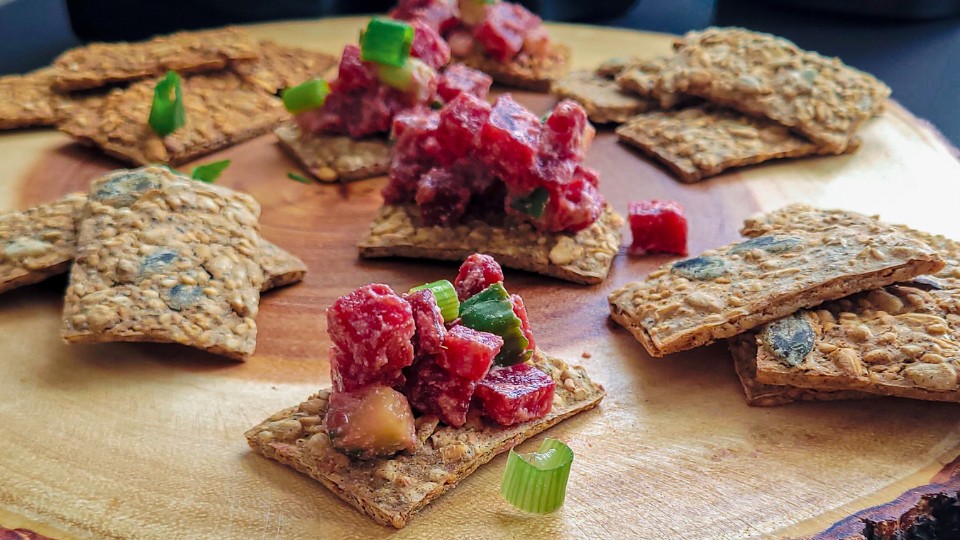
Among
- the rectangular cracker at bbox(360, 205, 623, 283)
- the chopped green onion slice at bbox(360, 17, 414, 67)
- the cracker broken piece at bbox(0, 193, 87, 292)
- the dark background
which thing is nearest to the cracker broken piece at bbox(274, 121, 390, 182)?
the chopped green onion slice at bbox(360, 17, 414, 67)

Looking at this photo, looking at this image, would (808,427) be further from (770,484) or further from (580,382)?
(580,382)

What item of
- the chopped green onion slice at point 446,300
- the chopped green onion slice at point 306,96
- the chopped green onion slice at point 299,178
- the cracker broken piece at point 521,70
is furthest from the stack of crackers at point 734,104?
the chopped green onion slice at point 446,300

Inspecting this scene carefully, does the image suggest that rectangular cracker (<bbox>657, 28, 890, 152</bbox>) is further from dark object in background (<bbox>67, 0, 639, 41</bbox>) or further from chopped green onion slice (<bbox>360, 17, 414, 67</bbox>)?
dark object in background (<bbox>67, 0, 639, 41</bbox>)

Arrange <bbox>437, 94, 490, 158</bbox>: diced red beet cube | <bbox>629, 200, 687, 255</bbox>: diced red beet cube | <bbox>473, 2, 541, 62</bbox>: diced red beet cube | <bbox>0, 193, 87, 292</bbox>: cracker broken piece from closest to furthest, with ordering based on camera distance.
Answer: <bbox>0, 193, 87, 292</bbox>: cracker broken piece, <bbox>437, 94, 490, 158</bbox>: diced red beet cube, <bbox>629, 200, 687, 255</bbox>: diced red beet cube, <bbox>473, 2, 541, 62</bbox>: diced red beet cube

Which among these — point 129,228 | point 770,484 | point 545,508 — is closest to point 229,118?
point 129,228

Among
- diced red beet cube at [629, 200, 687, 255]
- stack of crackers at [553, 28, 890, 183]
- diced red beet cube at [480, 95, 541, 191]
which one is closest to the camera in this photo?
diced red beet cube at [480, 95, 541, 191]

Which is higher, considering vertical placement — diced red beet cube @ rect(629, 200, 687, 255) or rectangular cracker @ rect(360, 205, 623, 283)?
diced red beet cube @ rect(629, 200, 687, 255)
